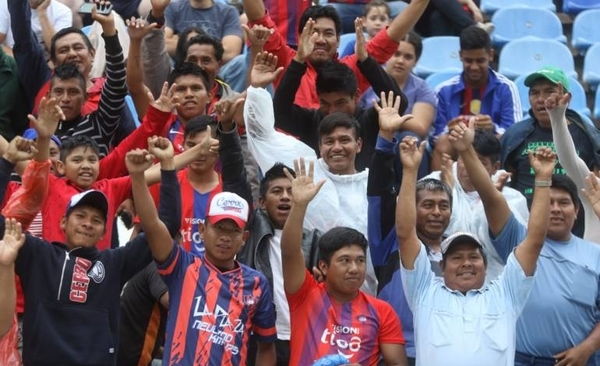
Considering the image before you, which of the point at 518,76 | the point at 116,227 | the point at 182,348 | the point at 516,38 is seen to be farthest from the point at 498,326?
the point at 516,38

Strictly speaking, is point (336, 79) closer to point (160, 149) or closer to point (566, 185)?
point (566, 185)

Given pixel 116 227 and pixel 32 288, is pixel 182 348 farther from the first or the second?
pixel 116 227

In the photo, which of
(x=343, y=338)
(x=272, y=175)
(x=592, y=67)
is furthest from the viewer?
(x=592, y=67)

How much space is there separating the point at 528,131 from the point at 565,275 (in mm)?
1611

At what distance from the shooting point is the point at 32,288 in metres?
7.35

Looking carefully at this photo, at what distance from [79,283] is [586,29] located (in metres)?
7.18

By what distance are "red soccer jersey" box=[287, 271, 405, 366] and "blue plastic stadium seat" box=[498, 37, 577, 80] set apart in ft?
16.9

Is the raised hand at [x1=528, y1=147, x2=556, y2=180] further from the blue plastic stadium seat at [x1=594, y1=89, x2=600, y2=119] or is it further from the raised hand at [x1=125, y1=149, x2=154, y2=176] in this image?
the blue plastic stadium seat at [x1=594, y1=89, x2=600, y2=119]

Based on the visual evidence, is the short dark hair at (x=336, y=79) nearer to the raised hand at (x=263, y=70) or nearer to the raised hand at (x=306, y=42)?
the raised hand at (x=306, y=42)

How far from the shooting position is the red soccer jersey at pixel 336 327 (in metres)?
7.74

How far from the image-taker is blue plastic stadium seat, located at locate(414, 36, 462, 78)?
41.4ft

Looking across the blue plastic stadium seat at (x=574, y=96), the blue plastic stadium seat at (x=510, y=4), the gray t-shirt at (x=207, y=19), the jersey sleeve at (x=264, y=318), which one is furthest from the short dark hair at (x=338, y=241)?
the blue plastic stadium seat at (x=510, y=4)

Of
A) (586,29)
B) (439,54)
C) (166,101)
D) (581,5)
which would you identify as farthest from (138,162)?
(581,5)

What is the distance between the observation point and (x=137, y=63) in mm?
9398
